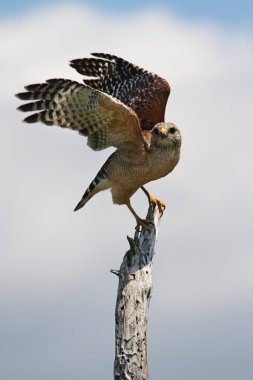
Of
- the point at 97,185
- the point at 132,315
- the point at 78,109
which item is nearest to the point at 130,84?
the point at 97,185

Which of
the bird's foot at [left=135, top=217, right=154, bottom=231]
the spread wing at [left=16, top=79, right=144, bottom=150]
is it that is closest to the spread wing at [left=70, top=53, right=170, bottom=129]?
the spread wing at [left=16, top=79, right=144, bottom=150]

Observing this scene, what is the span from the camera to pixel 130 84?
1619 centimetres

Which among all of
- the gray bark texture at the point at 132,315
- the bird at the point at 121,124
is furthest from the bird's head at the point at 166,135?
the gray bark texture at the point at 132,315

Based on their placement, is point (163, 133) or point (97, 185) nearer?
point (163, 133)

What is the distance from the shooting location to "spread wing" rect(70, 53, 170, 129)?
1542 cm

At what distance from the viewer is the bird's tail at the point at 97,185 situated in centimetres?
1465

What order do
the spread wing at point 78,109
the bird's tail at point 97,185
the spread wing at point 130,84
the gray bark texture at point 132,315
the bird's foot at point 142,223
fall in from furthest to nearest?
1. the spread wing at point 130,84
2. the bird's tail at point 97,185
3. the bird's foot at point 142,223
4. the spread wing at point 78,109
5. the gray bark texture at point 132,315

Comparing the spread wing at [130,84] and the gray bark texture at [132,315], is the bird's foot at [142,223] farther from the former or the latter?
the spread wing at [130,84]

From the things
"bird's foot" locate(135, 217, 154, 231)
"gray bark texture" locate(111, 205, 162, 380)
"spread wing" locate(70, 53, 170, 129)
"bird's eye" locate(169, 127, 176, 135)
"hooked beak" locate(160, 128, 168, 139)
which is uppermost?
"spread wing" locate(70, 53, 170, 129)

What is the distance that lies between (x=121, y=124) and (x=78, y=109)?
74cm

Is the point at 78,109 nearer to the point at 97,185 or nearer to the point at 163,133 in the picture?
the point at 163,133

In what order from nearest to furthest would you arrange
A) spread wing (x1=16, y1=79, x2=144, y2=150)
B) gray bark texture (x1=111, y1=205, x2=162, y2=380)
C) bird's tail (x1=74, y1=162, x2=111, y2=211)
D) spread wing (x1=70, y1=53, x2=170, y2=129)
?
gray bark texture (x1=111, y1=205, x2=162, y2=380) < spread wing (x1=16, y1=79, x2=144, y2=150) < bird's tail (x1=74, y1=162, x2=111, y2=211) < spread wing (x1=70, y1=53, x2=170, y2=129)

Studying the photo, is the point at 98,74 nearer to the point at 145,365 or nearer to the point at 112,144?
the point at 112,144

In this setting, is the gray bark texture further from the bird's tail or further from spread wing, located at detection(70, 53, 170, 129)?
spread wing, located at detection(70, 53, 170, 129)
